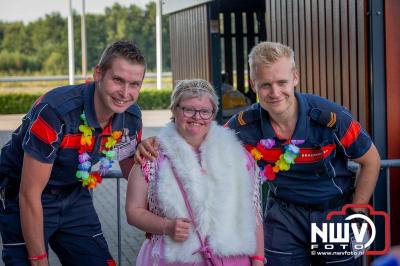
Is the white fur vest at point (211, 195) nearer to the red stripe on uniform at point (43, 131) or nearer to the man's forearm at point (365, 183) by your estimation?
the red stripe on uniform at point (43, 131)

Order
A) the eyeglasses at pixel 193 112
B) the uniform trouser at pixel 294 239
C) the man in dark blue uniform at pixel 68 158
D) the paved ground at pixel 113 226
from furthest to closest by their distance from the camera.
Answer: the paved ground at pixel 113 226 → the uniform trouser at pixel 294 239 → the man in dark blue uniform at pixel 68 158 → the eyeglasses at pixel 193 112

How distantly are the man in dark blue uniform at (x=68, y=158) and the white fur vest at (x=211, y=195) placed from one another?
36 cm

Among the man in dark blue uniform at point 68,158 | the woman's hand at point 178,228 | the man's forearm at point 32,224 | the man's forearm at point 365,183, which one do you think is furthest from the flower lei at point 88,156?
the man's forearm at point 365,183

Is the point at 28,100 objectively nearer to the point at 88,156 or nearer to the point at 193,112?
the point at 88,156

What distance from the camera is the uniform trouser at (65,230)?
3.54m

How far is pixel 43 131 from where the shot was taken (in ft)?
10.9

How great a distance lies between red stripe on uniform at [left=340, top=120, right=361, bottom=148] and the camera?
355 centimetres

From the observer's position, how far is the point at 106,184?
1240 cm

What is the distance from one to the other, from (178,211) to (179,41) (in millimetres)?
8271

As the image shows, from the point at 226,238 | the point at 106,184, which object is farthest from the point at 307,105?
the point at 106,184

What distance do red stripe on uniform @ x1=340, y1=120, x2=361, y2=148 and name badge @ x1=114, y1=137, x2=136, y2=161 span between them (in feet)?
3.36

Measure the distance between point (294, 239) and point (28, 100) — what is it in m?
22.7

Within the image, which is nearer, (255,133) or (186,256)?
(186,256)

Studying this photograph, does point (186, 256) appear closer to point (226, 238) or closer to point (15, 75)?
point (226, 238)
